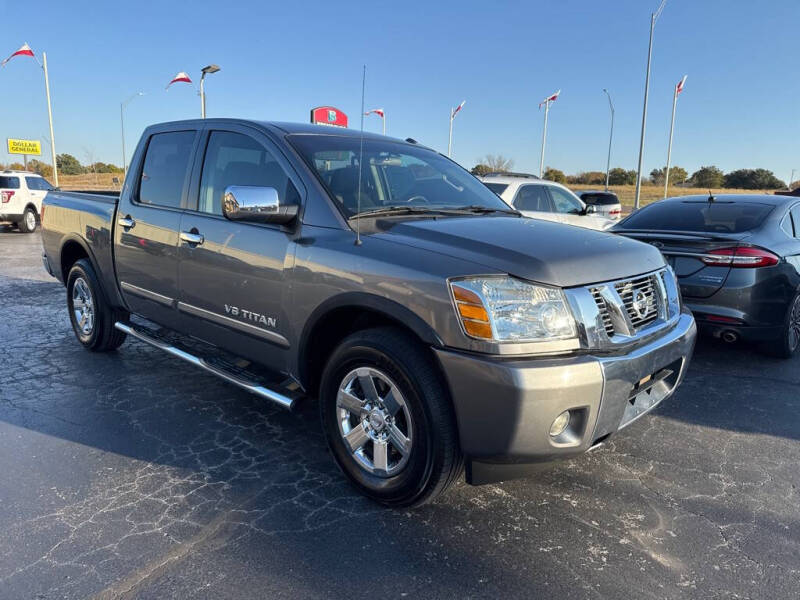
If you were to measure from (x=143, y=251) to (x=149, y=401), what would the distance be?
107cm

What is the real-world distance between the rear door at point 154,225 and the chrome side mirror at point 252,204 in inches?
42.9

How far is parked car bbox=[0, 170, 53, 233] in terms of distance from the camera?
54.4 ft

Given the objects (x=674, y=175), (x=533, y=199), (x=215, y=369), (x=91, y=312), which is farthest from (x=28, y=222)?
(x=674, y=175)

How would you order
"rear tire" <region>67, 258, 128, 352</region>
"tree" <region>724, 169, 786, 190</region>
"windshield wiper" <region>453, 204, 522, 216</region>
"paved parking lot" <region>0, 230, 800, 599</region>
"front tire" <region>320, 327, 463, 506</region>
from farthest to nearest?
"tree" <region>724, 169, 786, 190</region> < "rear tire" <region>67, 258, 128, 352</region> < "windshield wiper" <region>453, 204, 522, 216</region> < "front tire" <region>320, 327, 463, 506</region> < "paved parking lot" <region>0, 230, 800, 599</region>

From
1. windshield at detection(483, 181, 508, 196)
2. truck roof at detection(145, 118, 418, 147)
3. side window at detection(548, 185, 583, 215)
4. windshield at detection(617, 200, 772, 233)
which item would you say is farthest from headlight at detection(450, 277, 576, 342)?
side window at detection(548, 185, 583, 215)

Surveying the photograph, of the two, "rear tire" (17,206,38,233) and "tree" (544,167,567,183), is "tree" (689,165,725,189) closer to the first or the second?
"tree" (544,167,567,183)

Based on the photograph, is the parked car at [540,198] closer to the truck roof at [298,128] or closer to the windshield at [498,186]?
the windshield at [498,186]

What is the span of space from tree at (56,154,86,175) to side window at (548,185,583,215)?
3064 inches

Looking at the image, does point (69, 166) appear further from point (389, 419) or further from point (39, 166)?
point (389, 419)

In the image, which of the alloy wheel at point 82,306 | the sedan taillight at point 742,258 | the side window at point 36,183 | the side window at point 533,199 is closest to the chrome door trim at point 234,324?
the alloy wheel at point 82,306

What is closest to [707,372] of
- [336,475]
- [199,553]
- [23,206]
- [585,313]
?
[585,313]

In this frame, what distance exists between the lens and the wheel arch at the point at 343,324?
262 centimetres

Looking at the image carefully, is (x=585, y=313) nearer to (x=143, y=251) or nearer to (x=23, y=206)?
(x=143, y=251)

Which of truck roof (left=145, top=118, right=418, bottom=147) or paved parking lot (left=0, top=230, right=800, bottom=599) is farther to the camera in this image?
truck roof (left=145, top=118, right=418, bottom=147)
